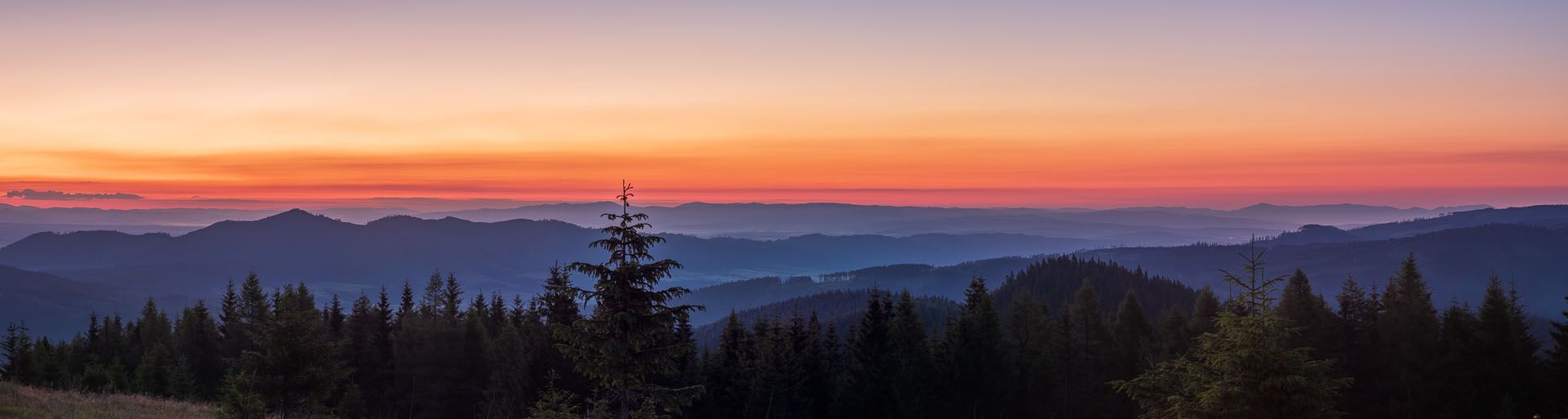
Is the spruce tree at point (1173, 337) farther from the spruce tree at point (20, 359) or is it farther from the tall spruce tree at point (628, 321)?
the spruce tree at point (20, 359)

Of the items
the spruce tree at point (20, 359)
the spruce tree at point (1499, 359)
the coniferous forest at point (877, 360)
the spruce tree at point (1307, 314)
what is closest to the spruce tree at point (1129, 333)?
the coniferous forest at point (877, 360)

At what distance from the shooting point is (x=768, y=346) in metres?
47.3

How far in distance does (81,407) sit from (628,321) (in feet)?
55.2

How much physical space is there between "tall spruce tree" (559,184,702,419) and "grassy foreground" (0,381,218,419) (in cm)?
1277

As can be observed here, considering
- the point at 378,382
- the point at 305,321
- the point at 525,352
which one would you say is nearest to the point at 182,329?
the point at 378,382

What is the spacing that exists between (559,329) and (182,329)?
61.0 m

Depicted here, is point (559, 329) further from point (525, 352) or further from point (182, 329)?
point (182, 329)

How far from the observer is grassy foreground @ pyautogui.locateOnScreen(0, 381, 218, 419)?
64.4 ft

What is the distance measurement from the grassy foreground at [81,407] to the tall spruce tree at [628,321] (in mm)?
12775

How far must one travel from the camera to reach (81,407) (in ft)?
71.9

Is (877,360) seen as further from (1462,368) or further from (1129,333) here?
(1462,368)

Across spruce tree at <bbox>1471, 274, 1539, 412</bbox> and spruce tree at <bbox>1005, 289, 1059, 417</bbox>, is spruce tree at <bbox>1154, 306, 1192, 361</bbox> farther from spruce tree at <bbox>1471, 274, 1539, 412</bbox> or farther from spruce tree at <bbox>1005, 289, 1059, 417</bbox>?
spruce tree at <bbox>1471, 274, 1539, 412</bbox>

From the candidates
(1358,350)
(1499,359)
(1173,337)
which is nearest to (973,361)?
(1173,337)

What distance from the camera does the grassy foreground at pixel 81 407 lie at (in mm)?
19641
